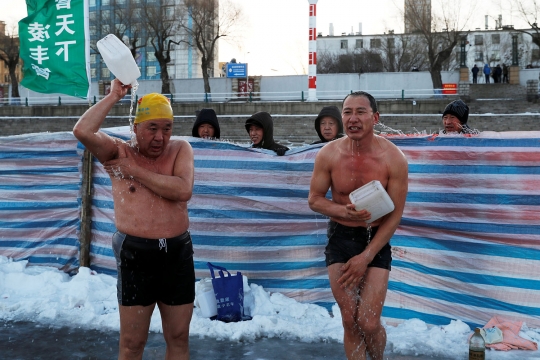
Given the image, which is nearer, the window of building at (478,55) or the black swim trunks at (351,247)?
the black swim trunks at (351,247)

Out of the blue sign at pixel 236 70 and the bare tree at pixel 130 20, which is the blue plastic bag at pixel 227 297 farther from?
the bare tree at pixel 130 20

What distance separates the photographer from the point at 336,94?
3541 cm

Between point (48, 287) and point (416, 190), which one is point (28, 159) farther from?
point (416, 190)

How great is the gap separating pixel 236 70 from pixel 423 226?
35.8 metres

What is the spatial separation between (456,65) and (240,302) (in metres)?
66.0

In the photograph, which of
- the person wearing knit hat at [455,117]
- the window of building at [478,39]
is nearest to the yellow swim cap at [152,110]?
the person wearing knit hat at [455,117]

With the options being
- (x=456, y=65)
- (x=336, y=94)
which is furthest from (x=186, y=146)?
(x=456, y=65)

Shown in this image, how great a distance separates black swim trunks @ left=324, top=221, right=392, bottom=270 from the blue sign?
119ft

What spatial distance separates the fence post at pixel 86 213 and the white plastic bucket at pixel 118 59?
308 centimetres

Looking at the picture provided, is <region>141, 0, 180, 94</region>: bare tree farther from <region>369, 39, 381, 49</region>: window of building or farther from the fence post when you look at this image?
<region>369, 39, 381, 49</region>: window of building

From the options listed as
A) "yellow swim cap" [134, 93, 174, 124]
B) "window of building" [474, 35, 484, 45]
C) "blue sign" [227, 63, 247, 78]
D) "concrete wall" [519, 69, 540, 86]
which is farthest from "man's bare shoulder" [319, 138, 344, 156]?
"window of building" [474, 35, 484, 45]

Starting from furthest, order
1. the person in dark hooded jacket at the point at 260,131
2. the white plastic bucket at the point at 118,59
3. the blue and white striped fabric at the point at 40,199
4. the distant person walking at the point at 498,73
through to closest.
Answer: the distant person walking at the point at 498,73 → the blue and white striped fabric at the point at 40,199 → the person in dark hooded jacket at the point at 260,131 → the white plastic bucket at the point at 118,59

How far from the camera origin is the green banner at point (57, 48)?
6934mm

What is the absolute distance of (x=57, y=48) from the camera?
22.9 ft
